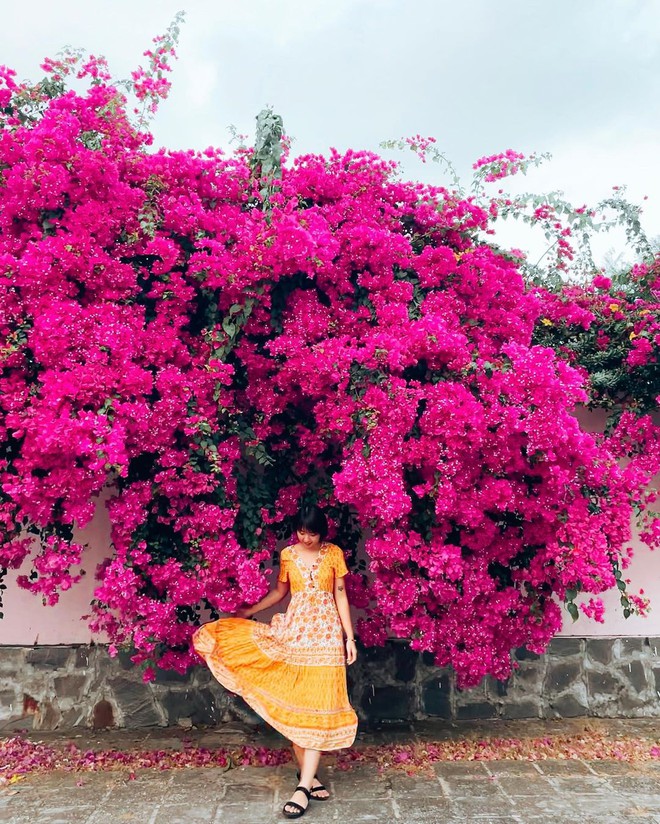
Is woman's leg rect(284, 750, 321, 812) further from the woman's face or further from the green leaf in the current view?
the green leaf

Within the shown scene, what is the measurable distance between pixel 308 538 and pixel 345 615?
490mm

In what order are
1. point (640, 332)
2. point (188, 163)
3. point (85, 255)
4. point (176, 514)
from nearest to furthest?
1. point (85, 255)
2. point (176, 514)
3. point (188, 163)
4. point (640, 332)

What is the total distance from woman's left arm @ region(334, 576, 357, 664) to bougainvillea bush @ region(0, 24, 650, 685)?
0.67 feet

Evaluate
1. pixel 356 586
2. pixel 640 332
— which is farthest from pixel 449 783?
pixel 640 332

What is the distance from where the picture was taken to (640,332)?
461cm

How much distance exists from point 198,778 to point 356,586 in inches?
58.1

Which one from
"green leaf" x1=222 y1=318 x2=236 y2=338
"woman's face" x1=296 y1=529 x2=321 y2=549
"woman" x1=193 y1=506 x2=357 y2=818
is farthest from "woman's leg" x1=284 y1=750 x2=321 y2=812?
"green leaf" x1=222 y1=318 x2=236 y2=338

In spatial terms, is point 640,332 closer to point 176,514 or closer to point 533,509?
point 533,509

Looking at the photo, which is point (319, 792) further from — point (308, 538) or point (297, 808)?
point (308, 538)

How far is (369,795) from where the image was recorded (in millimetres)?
3781

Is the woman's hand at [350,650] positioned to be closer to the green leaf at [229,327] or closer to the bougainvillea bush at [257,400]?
the bougainvillea bush at [257,400]

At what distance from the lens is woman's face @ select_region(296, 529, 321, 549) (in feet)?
12.5

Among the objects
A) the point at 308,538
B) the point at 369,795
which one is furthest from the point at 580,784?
the point at 308,538

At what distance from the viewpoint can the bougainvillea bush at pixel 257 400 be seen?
351 centimetres
